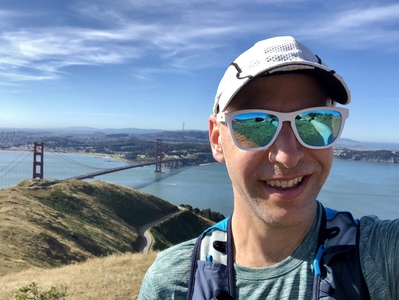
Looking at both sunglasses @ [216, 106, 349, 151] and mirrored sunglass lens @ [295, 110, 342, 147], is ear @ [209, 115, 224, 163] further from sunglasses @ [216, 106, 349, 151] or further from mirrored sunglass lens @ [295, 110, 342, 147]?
mirrored sunglass lens @ [295, 110, 342, 147]

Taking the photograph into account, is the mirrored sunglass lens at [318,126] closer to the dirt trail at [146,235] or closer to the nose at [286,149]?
the nose at [286,149]

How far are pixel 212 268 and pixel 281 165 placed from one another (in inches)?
10.2

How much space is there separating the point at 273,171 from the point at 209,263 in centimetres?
24

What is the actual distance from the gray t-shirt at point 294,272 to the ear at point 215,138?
0.23 m

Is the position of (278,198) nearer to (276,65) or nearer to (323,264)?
(323,264)

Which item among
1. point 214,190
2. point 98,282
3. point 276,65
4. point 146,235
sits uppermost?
point 276,65

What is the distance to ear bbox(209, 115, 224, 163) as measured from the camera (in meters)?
0.96

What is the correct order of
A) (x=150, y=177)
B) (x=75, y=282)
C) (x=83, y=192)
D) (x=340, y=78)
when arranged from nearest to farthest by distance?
(x=340, y=78) → (x=75, y=282) → (x=83, y=192) → (x=150, y=177)

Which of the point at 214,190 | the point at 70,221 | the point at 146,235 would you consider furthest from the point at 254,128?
the point at 214,190

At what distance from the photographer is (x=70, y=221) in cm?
1717

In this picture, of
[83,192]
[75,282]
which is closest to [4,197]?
[83,192]

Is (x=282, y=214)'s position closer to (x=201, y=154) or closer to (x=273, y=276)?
(x=273, y=276)

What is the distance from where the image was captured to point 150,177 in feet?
167

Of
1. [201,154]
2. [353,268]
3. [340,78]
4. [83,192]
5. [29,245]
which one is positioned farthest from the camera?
[201,154]
